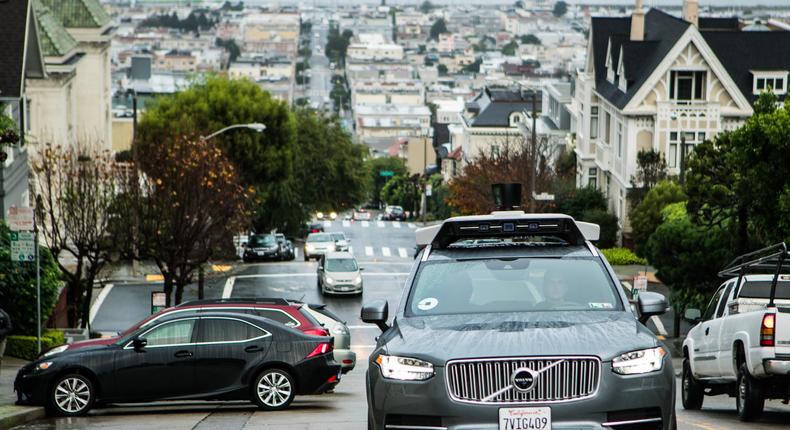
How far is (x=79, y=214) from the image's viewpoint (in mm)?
37000

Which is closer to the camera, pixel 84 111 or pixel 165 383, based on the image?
pixel 165 383

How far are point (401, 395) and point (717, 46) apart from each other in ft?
182

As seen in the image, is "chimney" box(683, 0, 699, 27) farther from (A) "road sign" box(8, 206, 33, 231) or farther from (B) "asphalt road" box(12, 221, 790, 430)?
(A) "road sign" box(8, 206, 33, 231)

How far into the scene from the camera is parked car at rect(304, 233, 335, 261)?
63.2 metres

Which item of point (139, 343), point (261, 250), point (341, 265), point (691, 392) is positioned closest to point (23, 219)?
point (139, 343)

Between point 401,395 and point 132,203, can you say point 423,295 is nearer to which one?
point 401,395

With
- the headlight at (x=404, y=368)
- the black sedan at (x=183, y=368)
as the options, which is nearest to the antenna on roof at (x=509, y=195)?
the black sedan at (x=183, y=368)

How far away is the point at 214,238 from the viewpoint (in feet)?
136

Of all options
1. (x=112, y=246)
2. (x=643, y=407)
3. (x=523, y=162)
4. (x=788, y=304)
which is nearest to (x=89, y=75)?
(x=523, y=162)

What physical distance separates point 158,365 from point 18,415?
190cm

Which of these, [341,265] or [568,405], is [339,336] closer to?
[568,405]

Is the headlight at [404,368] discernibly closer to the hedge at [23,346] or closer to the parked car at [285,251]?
the hedge at [23,346]

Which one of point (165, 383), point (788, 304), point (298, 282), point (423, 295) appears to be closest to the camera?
point (423, 295)

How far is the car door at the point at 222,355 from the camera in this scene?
19.3 meters
